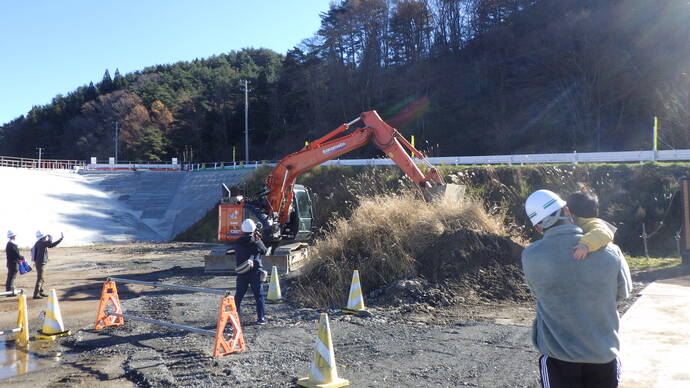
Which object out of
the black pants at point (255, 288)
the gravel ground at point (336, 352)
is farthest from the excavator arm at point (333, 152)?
the black pants at point (255, 288)

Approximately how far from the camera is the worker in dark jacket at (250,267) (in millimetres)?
8883

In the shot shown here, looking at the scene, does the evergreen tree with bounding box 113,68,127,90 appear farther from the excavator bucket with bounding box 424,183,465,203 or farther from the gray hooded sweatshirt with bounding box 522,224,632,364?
the gray hooded sweatshirt with bounding box 522,224,632,364

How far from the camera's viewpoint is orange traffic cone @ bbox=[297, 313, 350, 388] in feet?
18.7

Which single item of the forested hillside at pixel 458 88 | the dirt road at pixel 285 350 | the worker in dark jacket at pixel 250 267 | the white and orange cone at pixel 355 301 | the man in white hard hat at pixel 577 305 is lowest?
the dirt road at pixel 285 350

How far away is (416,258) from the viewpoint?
11.1 meters

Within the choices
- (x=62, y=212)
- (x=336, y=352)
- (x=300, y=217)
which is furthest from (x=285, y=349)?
(x=62, y=212)

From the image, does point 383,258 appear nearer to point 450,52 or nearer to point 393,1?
point 450,52

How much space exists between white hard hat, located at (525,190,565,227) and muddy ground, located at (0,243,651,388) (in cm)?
319

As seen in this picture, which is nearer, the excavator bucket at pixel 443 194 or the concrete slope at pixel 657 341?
the concrete slope at pixel 657 341

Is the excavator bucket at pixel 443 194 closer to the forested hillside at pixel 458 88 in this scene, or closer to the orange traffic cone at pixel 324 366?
the orange traffic cone at pixel 324 366

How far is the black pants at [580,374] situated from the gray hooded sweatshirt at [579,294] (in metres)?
0.05

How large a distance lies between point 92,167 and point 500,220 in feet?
149

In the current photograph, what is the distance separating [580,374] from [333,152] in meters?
13.4

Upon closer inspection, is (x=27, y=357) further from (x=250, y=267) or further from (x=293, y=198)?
(x=293, y=198)
